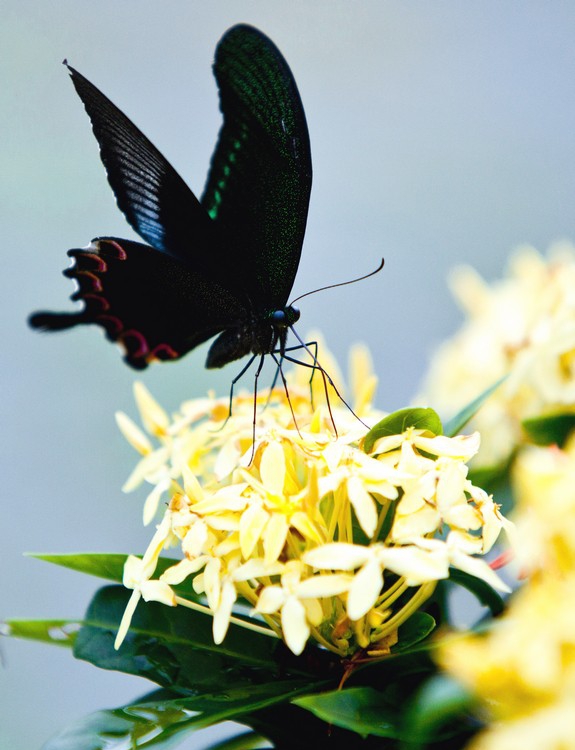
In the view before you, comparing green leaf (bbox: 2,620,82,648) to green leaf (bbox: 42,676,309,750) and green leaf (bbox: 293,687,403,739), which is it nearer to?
green leaf (bbox: 42,676,309,750)

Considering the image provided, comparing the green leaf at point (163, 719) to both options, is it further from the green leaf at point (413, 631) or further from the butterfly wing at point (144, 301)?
the butterfly wing at point (144, 301)

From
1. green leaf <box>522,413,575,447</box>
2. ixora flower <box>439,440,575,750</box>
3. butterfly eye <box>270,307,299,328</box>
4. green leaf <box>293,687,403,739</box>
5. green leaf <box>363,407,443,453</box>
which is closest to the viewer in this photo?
ixora flower <box>439,440,575,750</box>

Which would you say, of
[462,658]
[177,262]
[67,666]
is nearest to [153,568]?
[462,658]

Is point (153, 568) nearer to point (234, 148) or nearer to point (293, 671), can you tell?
point (293, 671)

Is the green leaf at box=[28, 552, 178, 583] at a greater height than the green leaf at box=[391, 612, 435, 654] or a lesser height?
greater

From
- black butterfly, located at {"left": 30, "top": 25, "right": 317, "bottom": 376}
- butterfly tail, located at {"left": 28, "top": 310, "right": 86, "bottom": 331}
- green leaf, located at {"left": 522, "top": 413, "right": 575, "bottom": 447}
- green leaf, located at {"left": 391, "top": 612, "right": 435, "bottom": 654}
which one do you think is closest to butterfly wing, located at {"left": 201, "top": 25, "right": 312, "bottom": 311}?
black butterfly, located at {"left": 30, "top": 25, "right": 317, "bottom": 376}

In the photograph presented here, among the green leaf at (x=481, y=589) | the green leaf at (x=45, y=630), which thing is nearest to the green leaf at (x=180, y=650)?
the green leaf at (x=45, y=630)

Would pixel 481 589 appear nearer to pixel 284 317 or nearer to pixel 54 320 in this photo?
pixel 284 317

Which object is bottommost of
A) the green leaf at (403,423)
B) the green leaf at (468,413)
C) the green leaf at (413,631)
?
the green leaf at (413,631)

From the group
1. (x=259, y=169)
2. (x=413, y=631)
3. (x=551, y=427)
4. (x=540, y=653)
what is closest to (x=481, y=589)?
(x=413, y=631)
